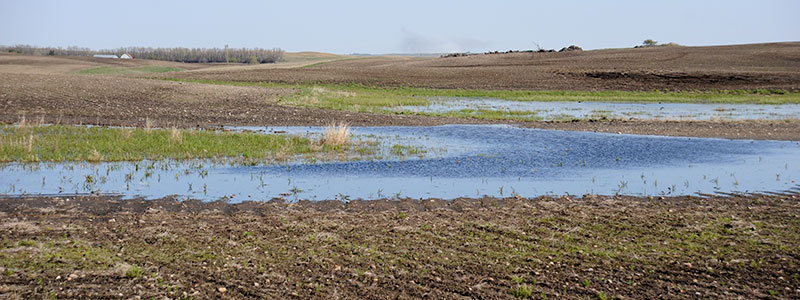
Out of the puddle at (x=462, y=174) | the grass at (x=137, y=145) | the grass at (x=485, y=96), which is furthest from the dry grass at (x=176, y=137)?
the grass at (x=485, y=96)

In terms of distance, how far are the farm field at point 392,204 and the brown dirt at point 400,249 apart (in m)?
0.04

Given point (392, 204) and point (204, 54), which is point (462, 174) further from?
point (204, 54)

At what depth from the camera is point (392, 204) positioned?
13.0m

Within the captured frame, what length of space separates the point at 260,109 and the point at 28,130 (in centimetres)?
1253

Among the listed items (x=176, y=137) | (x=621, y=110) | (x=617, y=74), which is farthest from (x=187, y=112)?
(x=617, y=74)

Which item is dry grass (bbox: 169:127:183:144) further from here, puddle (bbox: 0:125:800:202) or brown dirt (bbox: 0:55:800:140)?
brown dirt (bbox: 0:55:800:140)

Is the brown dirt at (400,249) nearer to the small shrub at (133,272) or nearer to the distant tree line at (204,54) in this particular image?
the small shrub at (133,272)

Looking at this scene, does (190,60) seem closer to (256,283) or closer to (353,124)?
(353,124)

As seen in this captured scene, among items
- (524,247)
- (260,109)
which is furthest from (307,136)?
(524,247)

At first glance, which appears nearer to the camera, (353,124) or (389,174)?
(389,174)

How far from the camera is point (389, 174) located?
16922 mm

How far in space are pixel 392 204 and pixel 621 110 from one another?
91.0ft

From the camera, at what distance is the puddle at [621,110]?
3328 centimetres

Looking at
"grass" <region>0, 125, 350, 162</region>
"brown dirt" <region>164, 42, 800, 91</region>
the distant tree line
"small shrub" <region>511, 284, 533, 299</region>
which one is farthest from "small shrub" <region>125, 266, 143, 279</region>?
the distant tree line
